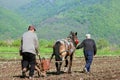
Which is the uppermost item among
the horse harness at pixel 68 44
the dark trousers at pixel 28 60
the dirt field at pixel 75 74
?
the horse harness at pixel 68 44

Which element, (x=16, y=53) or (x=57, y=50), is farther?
(x=16, y=53)

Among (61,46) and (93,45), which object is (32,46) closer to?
(61,46)

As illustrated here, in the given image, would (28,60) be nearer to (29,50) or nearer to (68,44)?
(29,50)

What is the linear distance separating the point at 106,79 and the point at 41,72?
3.45 meters

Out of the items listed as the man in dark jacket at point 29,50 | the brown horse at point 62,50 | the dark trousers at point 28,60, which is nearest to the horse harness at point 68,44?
the brown horse at point 62,50

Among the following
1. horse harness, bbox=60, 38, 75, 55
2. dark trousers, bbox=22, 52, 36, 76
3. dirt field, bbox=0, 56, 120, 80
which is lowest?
dirt field, bbox=0, 56, 120, 80

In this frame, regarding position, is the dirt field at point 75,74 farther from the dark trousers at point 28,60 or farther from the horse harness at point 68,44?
the horse harness at point 68,44

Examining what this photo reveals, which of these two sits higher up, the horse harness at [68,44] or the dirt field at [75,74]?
the horse harness at [68,44]

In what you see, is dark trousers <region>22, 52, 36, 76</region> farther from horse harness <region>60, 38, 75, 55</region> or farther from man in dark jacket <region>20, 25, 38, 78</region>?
horse harness <region>60, 38, 75, 55</region>

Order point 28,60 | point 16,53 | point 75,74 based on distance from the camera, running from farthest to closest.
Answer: point 16,53 < point 75,74 < point 28,60

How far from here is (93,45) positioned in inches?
938

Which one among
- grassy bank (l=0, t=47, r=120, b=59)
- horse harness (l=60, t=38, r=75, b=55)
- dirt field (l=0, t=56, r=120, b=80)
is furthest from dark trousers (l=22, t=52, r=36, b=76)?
grassy bank (l=0, t=47, r=120, b=59)

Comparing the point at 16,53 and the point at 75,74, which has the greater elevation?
the point at 16,53

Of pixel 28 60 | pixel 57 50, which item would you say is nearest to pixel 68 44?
pixel 57 50
